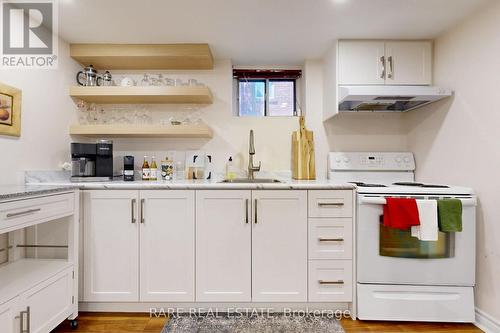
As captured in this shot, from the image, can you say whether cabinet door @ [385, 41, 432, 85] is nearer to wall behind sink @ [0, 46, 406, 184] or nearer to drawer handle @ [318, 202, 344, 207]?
wall behind sink @ [0, 46, 406, 184]

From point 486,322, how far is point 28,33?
373cm

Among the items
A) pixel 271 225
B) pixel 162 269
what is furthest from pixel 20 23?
pixel 271 225

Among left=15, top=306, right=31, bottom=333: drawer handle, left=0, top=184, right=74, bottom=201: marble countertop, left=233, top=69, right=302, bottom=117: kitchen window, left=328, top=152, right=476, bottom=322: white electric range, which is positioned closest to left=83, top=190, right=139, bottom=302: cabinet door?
left=0, top=184, right=74, bottom=201: marble countertop

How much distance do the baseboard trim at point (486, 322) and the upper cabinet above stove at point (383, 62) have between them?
1.74m

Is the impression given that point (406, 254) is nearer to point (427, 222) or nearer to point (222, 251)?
point (427, 222)

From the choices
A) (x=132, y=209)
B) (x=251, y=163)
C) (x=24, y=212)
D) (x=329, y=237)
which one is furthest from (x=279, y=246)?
(x=24, y=212)

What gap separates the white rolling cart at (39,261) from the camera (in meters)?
1.39

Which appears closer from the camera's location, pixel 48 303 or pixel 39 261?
pixel 48 303

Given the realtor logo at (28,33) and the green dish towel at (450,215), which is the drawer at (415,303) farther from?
the realtor logo at (28,33)

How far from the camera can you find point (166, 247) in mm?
1975

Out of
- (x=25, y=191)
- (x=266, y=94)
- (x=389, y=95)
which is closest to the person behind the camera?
(x=25, y=191)

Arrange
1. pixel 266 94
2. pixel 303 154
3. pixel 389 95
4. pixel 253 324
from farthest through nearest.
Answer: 1. pixel 266 94
2. pixel 303 154
3. pixel 389 95
4. pixel 253 324

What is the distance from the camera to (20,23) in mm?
1914

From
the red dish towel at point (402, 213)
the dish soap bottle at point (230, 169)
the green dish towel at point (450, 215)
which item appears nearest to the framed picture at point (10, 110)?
the dish soap bottle at point (230, 169)
